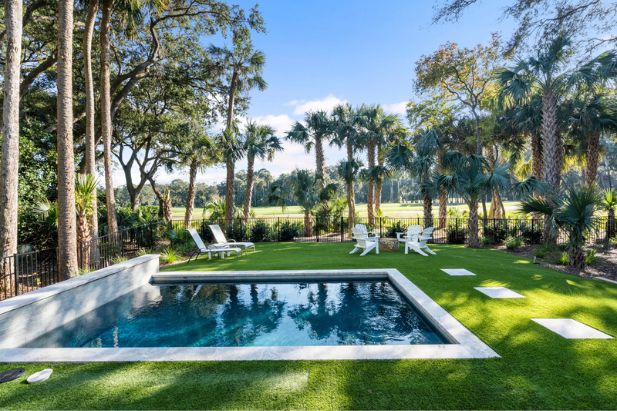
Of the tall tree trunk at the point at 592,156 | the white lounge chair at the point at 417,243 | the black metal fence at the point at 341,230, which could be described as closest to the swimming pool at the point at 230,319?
the white lounge chair at the point at 417,243

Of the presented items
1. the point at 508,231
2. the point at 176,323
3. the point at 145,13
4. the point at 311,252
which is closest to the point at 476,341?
the point at 176,323

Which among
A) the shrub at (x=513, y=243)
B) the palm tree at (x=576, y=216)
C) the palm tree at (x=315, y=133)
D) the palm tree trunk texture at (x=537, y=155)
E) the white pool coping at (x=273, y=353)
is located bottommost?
the shrub at (x=513, y=243)

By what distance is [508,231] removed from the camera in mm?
14375

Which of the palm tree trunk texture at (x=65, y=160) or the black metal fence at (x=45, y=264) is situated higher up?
the palm tree trunk texture at (x=65, y=160)

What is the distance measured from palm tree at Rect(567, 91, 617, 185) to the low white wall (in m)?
17.6

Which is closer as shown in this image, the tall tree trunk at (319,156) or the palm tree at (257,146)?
the palm tree at (257,146)

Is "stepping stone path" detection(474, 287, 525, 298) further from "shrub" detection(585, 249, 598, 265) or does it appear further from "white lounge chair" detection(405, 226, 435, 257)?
"shrub" detection(585, 249, 598, 265)

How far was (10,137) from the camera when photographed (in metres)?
6.61

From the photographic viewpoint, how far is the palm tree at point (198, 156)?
58.3 feet

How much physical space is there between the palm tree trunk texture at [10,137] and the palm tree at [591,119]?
1926 centimetres

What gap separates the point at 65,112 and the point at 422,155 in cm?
1415

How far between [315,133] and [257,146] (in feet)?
15.0

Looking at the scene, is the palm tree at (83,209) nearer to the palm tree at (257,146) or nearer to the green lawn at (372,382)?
the green lawn at (372,382)

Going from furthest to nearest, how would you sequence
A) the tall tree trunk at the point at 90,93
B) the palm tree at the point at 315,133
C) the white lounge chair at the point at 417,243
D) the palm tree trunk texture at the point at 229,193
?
the palm tree at the point at 315,133, the palm tree trunk texture at the point at 229,193, the white lounge chair at the point at 417,243, the tall tree trunk at the point at 90,93
